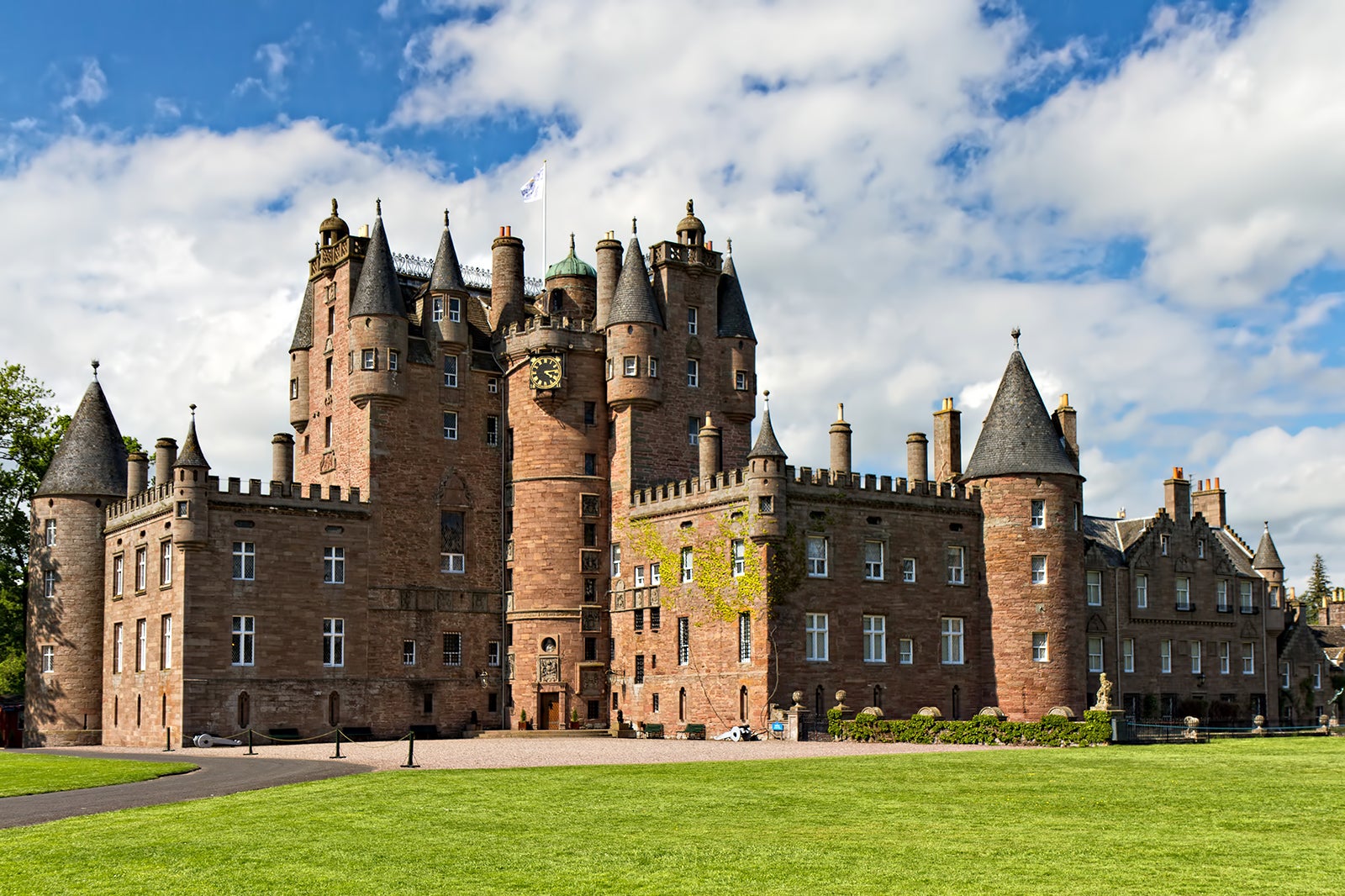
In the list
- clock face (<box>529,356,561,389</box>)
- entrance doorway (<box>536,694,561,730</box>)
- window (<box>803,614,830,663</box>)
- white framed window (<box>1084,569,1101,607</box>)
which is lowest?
entrance doorway (<box>536,694,561,730</box>)

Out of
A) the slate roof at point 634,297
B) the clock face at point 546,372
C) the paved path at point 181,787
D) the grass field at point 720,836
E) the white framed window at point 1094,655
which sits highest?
the slate roof at point 634,297

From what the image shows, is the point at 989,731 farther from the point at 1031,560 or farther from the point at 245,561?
the point at 245,561

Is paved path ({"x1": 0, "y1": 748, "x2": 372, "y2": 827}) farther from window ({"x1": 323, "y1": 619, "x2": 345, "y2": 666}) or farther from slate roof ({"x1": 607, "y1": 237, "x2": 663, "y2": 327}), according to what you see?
slate roof ({"x1": 607, "y1": 237, "x2": 663, "y2": 327})

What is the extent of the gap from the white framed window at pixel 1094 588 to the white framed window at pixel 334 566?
3204cm

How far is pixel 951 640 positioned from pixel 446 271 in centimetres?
2684

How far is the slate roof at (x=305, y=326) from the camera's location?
67.4m

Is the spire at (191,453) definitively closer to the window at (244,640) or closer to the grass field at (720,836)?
the window at (244,640)

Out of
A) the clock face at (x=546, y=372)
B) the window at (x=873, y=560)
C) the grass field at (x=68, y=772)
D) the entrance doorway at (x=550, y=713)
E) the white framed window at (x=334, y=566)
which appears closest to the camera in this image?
the grass field at (x=68, y=772)

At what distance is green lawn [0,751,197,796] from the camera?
3164cm

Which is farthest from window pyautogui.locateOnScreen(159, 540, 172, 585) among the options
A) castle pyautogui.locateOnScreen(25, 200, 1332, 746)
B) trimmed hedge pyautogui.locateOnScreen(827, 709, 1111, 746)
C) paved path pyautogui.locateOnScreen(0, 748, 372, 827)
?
trimmed hedge pyautogui.locateOnScreen(827, 709, 1111, 746)

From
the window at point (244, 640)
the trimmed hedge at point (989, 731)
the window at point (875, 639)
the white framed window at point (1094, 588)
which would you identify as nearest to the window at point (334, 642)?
the window at point (244, 640)

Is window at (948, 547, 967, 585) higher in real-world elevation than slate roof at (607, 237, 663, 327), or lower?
lower

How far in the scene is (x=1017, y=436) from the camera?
60.2 metres

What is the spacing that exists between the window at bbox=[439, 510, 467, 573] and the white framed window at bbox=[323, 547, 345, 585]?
Result: 185 inches
